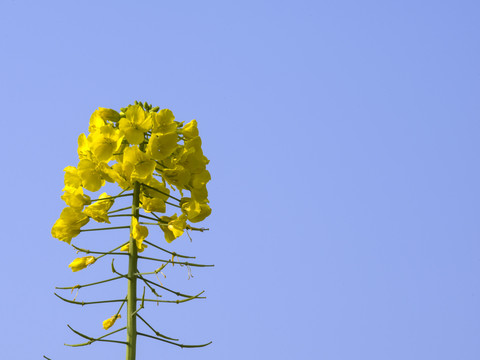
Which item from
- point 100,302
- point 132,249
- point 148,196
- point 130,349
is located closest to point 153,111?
point 148,196

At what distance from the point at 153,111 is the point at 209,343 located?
2.25 m

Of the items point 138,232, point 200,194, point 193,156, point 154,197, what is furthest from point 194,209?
point 138,232

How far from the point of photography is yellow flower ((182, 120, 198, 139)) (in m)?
5.41

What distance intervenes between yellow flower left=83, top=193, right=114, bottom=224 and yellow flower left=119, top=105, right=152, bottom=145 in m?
0.71

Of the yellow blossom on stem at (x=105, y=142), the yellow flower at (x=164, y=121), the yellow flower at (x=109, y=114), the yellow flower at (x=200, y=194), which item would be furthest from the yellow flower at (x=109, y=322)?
the yellow flower at (x=109, y=114)

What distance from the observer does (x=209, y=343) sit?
5051 millimetres

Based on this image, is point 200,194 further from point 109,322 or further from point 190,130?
point 109,322

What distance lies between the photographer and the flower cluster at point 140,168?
5.07 meters

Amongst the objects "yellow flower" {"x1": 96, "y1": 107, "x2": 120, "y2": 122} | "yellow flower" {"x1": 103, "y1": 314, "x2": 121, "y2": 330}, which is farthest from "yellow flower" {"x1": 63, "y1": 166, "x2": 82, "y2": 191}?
"yellow flower" {"x1": 103, "y1": 314, "x2": 121, "y2": 330}

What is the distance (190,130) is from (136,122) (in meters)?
0.56

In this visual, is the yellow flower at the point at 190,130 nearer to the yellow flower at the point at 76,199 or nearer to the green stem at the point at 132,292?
the green stem at the point at 132,292

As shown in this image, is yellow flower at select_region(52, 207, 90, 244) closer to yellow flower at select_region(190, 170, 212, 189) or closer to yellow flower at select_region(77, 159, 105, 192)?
yellow flower at select_region(77, 159, 105, 192)

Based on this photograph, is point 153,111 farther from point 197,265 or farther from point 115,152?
point 197,265

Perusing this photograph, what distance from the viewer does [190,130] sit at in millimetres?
5441
